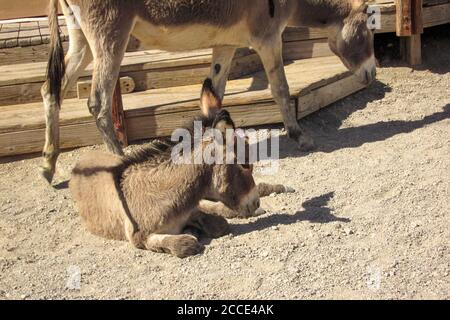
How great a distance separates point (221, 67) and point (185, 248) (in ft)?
8.44

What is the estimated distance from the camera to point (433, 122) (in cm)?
688

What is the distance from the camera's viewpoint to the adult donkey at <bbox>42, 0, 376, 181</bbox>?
5523 millimetres

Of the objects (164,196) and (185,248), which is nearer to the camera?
(185,248)

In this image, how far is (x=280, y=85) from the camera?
644 cm

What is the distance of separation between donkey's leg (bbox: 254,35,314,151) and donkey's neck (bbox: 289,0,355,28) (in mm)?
435

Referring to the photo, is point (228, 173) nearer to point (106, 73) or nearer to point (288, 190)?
point (288, 190)

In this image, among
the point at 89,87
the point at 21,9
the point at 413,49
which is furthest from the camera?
the point at 21,9

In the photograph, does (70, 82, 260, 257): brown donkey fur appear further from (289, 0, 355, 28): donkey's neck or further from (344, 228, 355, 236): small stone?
(289, 0, 355, 28): donkey's neck

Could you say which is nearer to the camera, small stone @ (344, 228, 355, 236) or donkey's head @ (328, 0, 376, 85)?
small stone @ (344, 228, 355, 236)

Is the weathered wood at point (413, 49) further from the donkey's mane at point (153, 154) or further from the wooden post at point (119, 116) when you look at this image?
the donkey's mane at point (153, 154)

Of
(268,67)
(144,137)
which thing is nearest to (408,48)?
(268,67)

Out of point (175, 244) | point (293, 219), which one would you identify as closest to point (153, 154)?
point (175, 244)

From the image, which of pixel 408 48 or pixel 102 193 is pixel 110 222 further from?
pixel 408 48

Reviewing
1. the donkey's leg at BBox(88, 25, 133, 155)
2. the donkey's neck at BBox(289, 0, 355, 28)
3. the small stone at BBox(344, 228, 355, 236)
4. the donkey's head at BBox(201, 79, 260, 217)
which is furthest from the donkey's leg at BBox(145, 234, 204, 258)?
the donkey's neck at BBox(289, 0, 355, 28)
